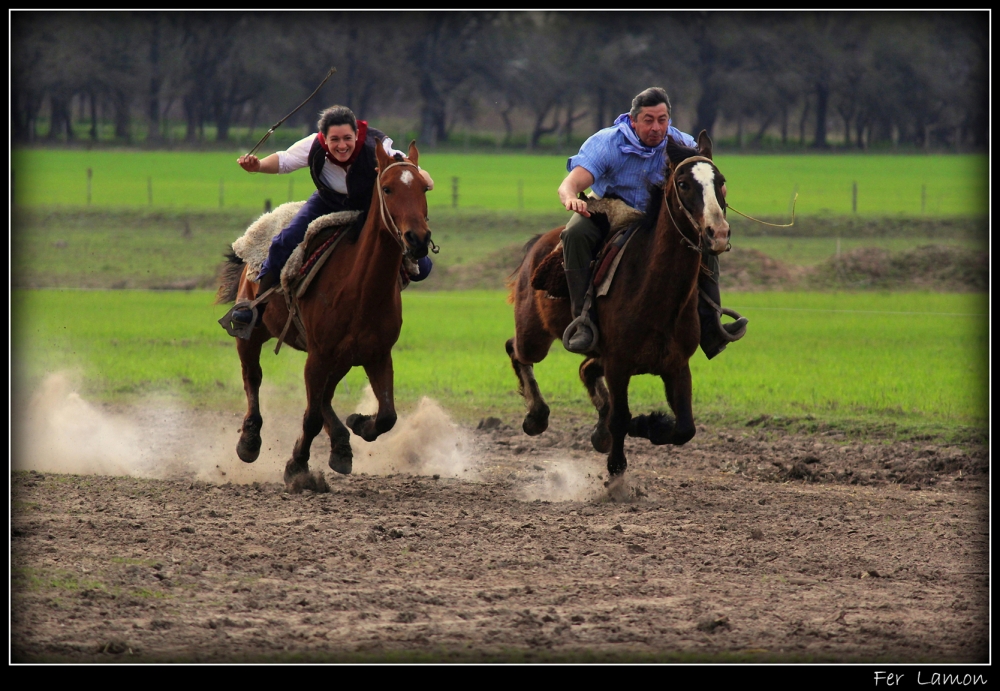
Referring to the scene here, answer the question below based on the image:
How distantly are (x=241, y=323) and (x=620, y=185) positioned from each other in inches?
122

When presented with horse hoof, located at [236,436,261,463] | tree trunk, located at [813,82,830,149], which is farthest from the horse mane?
tree trunk, located at [813,82,830,149]

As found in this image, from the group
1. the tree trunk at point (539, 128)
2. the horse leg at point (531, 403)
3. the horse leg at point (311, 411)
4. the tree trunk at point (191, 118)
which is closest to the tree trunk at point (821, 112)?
the tree trunk at point (539, 128)

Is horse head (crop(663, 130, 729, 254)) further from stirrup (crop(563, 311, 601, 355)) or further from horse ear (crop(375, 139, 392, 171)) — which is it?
horse ear (crop(375, 139, 392, 171))

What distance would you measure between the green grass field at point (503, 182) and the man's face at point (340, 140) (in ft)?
91.0

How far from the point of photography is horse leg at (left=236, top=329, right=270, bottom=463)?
939 cm

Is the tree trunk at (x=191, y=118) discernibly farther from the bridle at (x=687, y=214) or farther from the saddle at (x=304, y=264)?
the bridle at (x=687, y=214)

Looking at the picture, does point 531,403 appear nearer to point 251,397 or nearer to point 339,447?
point 339,447

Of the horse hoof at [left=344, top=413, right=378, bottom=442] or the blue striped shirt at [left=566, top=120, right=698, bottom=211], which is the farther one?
the horse hoof at [left=344, top=413, right=378, bottom=442]

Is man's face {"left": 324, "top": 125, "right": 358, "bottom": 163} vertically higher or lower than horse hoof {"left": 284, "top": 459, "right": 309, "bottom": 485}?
higher

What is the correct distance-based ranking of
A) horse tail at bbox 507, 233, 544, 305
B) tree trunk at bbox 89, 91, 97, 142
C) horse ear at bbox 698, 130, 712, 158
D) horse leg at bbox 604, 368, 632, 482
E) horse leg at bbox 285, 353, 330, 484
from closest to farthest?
1. horse ear at bbox 698, 130, 712, 158
2. horse leg at bbox 604, 368, 632, 482
3. horse leg at bbox 285, 353, 330, 484
4. horse tail at bbox 507, 233, 544, 305
5. tree trunk at bbox 89, 91, 97, 142

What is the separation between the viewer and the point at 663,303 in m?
8.05

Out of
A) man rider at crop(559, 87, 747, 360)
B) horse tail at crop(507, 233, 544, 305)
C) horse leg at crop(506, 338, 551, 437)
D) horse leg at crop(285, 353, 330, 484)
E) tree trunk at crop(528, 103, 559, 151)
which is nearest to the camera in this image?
man rider at crop(559, 87, 747, 360)

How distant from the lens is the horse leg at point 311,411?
8.59m

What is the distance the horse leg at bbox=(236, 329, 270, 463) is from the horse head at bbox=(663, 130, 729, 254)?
3736 mm
